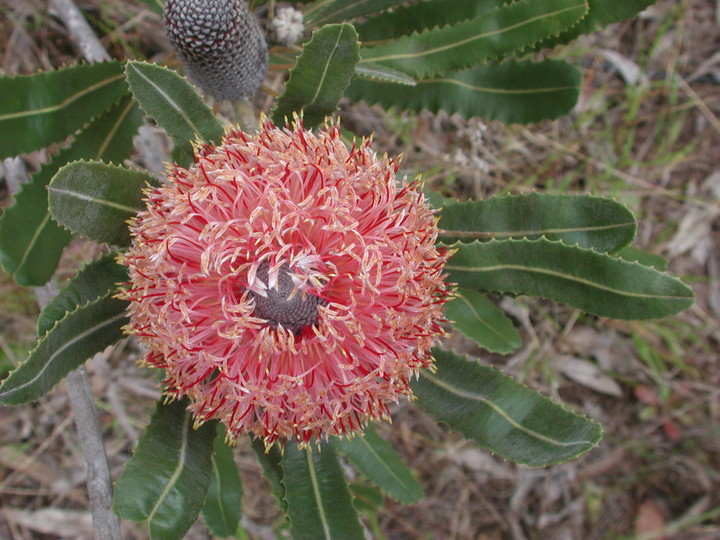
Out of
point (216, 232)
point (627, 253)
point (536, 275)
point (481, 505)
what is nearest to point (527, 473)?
point (481, 505)

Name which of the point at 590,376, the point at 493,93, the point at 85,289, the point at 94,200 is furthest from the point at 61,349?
the point at 590,376

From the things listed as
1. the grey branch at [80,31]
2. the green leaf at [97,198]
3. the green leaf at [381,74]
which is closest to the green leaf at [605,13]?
the green leaf at [381,74]

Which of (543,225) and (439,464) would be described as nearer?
(543,225)

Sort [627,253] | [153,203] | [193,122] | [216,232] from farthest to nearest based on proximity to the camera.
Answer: [627,253]
[193,122]
[153,203]
[216,232]

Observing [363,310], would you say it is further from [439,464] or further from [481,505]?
[481,505]

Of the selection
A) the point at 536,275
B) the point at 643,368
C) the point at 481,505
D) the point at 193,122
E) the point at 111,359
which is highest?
the point at 193,122

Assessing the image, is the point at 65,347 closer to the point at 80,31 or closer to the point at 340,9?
the point at 340,9
